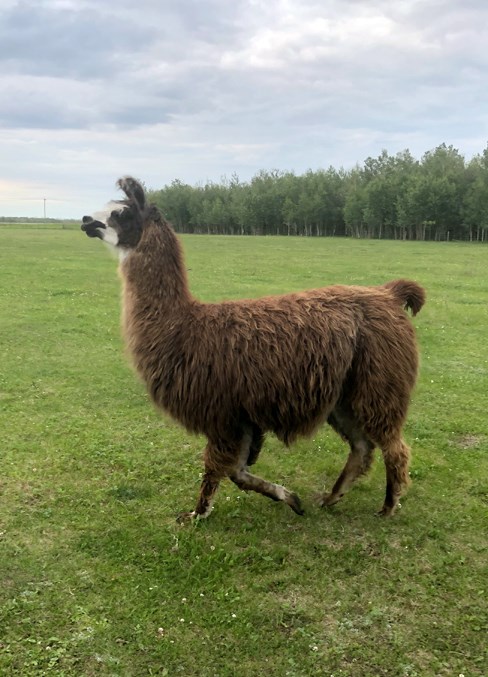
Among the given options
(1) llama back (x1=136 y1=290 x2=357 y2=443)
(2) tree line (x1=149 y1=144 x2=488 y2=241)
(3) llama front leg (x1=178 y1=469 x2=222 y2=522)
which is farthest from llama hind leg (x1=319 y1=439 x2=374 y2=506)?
(2) tree line (x1=149 y1=144 x2=488 y2=241)

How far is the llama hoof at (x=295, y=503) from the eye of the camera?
465 cm

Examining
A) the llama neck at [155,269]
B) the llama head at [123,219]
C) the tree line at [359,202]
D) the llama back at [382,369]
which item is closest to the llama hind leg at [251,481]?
the llama back at [382,369]

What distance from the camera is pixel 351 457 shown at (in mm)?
4844

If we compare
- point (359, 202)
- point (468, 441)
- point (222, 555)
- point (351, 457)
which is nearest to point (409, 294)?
point (351, 457)

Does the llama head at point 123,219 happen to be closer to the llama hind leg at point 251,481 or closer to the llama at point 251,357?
the llama at point 251,357

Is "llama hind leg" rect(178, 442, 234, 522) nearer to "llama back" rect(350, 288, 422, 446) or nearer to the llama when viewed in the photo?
the llama

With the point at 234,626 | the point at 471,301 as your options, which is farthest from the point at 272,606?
the point at 471,301

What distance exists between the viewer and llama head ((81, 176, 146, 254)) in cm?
443

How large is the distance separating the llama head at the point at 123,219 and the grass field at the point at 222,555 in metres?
2.24

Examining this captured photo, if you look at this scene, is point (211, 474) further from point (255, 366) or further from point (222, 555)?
point (255, 366)

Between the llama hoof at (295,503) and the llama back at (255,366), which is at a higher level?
the llama back at (255,366)

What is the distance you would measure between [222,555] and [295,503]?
825mm

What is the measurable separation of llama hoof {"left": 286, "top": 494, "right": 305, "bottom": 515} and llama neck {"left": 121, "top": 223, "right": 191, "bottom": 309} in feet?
6.02

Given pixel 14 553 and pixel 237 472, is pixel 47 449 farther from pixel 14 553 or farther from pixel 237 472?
pixel 237 472
